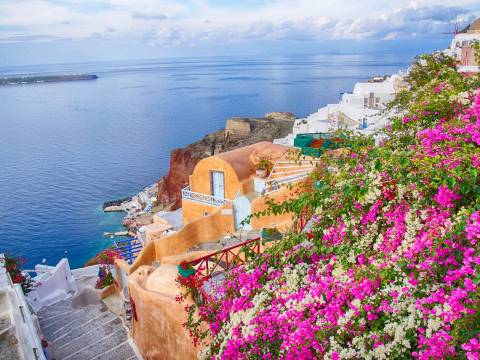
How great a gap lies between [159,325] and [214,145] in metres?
55.7

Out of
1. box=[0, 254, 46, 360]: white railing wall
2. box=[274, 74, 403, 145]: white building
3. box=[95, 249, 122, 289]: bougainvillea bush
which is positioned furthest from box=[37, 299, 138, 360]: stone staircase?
box=[274, 74, 403, 145]: white building

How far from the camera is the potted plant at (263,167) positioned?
17188 mm

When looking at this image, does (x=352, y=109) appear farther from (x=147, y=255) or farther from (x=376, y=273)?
(x=376, y=273)

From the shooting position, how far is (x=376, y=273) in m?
4.84

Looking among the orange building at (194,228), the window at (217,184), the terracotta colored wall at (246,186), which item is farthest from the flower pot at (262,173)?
the window at (217,184)

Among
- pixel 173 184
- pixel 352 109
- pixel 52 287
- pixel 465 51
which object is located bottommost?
pixel 173 184

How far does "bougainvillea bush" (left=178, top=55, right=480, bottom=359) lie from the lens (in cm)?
412

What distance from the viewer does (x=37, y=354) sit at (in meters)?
7.57

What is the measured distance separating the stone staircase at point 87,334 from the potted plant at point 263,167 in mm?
7562

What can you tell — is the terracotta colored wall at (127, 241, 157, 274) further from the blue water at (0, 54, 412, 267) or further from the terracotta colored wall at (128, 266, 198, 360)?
the blue water at (0, 54, 412, 267)

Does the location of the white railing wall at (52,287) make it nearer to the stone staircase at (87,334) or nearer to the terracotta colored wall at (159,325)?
the stone staircase at (87,334)

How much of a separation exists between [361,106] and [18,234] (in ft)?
130

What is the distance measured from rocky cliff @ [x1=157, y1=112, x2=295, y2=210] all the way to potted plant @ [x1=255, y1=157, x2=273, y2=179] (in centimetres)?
2978

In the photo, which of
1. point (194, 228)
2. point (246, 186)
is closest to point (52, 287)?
point (194, 228)
